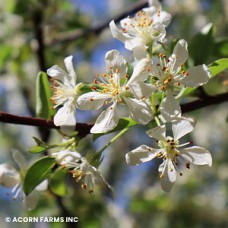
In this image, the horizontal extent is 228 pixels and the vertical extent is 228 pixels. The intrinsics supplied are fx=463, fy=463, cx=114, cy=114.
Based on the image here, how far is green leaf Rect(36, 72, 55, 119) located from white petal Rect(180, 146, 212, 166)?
0.37 metres

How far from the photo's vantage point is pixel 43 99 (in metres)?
1.27

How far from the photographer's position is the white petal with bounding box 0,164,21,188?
1331 mm

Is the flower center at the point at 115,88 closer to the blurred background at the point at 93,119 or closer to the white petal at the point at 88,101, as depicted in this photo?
the white petal at the point at 88,101

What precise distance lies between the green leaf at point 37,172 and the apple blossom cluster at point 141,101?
0.01 m

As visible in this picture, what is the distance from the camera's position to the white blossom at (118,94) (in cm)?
103

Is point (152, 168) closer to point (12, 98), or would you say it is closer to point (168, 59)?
point (12, 98)

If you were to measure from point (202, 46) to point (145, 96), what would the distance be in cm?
46

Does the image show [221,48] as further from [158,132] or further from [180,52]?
[158,132]

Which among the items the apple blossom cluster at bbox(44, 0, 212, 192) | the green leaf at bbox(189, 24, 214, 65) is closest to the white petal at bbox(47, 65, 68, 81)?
the apple blossom cluster at bbox(44, 0, 212, 192)

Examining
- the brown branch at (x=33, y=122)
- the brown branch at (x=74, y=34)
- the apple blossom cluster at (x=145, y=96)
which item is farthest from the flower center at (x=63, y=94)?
the brown branch at (x=74, y=34)

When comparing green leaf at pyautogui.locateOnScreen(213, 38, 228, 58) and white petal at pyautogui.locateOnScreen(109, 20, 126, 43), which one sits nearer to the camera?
white petal at pyautogui.locateOnScreen(109, 20, 126, 43)

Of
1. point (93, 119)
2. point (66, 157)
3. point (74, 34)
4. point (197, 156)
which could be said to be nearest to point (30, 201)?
point (66, 157)

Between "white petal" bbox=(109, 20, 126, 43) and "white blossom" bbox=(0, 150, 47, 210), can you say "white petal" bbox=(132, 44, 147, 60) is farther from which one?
"white blossom" bbox=(0, 150, 47, 210)

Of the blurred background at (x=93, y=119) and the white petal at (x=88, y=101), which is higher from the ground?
the white petal at (x=88, y=101)
